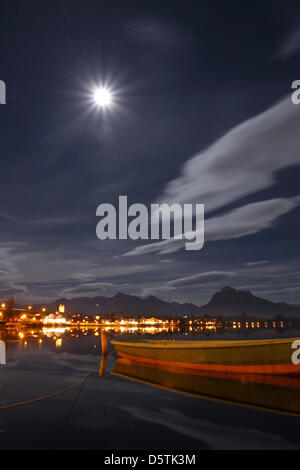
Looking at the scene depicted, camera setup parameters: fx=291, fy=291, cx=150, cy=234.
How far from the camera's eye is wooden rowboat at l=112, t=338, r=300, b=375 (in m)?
20.9

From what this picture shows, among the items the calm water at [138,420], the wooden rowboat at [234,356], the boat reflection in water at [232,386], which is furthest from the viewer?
the wooden rowboat at [234,356]

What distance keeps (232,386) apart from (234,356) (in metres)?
2.43

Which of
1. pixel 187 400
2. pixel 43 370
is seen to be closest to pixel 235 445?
pixel 187 400

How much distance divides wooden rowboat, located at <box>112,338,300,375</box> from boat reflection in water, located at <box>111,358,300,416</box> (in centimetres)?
54

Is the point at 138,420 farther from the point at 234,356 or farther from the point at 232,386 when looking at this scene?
the point at 234,356

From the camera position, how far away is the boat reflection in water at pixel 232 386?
17234 mm

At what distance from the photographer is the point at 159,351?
89.9ft

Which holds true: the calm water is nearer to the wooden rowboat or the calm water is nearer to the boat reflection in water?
the boat reflection in water

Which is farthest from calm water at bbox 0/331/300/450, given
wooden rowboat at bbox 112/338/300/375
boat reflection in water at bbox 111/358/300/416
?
wooden rowboat at bbox 112/338/300/375

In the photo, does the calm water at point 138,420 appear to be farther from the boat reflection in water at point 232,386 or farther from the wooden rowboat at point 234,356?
the wooden rowboat at point 234,356

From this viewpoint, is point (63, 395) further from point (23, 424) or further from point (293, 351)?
point (293, 351)

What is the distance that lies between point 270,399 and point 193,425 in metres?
7.10

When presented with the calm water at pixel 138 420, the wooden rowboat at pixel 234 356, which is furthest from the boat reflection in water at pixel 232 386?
the wooden rowboat at pixel 234 356

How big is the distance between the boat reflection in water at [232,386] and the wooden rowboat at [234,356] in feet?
1.77
